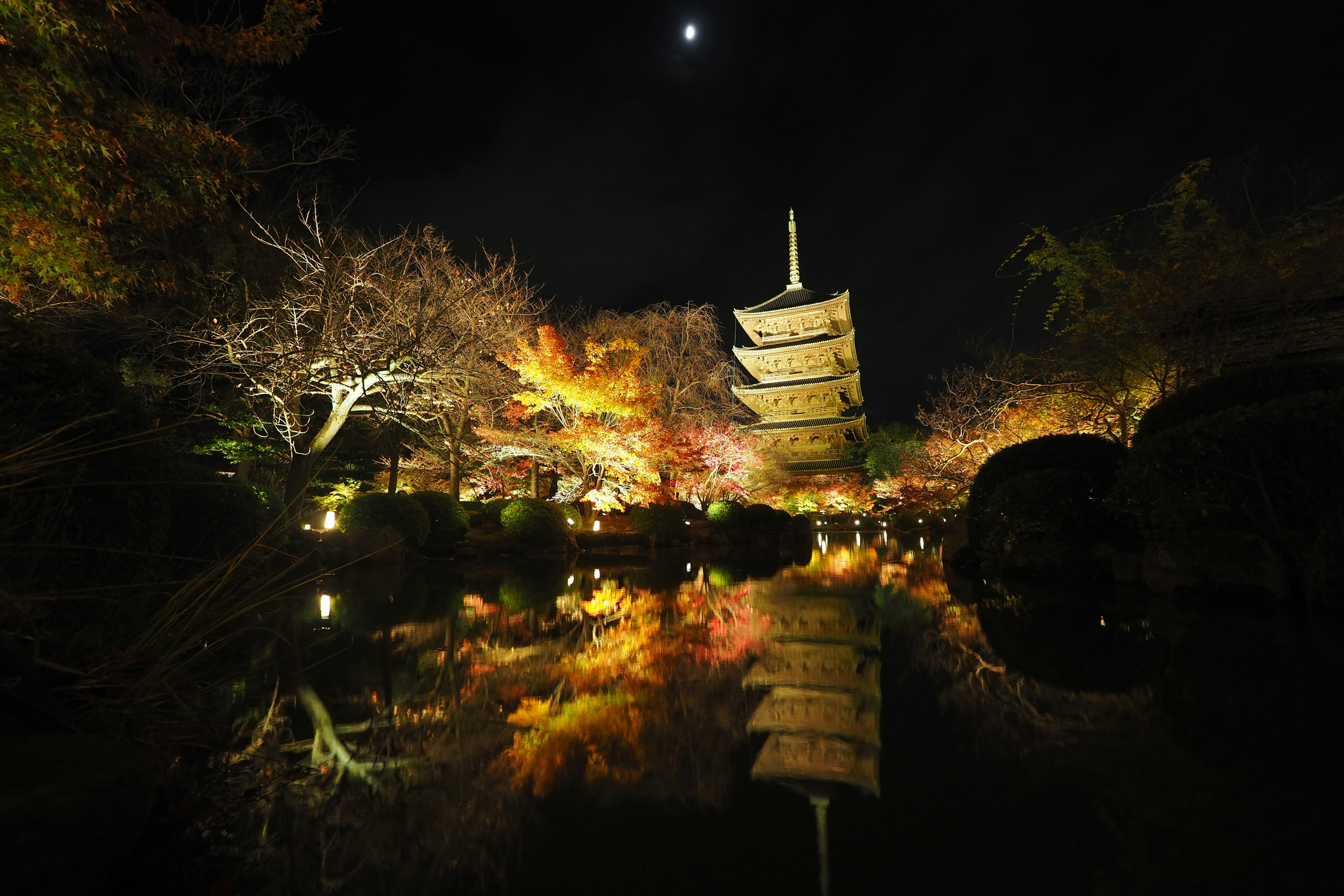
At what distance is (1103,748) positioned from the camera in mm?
2074

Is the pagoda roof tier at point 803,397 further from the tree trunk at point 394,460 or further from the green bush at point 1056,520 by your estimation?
the green bush at point 1056,520

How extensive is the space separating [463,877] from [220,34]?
851cm

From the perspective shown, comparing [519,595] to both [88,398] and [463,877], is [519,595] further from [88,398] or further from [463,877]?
[463,877]

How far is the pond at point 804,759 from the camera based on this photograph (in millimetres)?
1436

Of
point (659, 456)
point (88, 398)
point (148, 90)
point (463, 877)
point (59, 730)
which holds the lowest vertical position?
point (463, 877)

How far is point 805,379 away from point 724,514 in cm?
1317

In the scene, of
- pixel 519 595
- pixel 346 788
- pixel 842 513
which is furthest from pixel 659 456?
pixel 842 513

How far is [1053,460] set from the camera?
303 inches

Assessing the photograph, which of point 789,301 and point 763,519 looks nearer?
point 763,519

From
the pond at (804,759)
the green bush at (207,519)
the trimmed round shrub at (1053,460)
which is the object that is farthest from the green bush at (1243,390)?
the green bush at (207,519)

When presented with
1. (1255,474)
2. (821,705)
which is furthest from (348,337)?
(1255,474)

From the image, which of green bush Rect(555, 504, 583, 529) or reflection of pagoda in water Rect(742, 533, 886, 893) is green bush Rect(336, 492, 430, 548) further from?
reflection of pagoda in water Rect(742, 533, 886, 893)

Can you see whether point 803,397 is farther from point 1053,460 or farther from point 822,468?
point 1053,460

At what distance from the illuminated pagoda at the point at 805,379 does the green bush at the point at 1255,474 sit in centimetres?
2027
